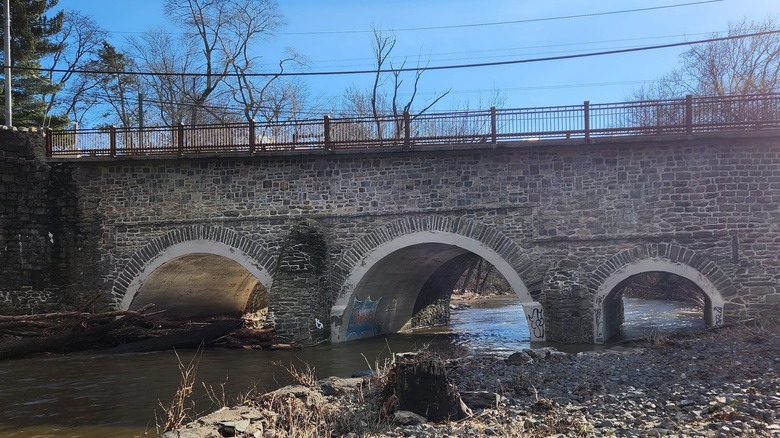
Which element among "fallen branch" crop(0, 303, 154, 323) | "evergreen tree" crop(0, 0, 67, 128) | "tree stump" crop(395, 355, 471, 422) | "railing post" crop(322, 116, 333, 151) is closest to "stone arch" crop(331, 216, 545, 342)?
"railing post" crop(322, 116, 333, 151)

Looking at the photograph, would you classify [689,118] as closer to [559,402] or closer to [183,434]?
[559,402]

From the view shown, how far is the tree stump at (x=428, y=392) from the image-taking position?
25.0 feet

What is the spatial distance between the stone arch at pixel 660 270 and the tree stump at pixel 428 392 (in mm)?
7329

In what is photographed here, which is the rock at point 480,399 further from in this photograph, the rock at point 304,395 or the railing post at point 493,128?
the railing post at point 493,128

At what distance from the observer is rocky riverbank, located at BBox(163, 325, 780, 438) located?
691 centimetres

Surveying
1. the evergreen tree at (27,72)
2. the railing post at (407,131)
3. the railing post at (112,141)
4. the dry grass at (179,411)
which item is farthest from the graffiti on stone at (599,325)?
the evergreen tree at (27,72)

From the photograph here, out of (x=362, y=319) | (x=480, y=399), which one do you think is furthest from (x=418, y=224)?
(x=480, y=399)

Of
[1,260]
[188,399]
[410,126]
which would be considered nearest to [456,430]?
[188,399]

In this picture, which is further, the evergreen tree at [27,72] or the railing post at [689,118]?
the evergreen tree at [27,72]

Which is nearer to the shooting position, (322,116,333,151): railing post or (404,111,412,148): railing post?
(404,111,412,148): railing post

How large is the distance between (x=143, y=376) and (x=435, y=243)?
6.90 m

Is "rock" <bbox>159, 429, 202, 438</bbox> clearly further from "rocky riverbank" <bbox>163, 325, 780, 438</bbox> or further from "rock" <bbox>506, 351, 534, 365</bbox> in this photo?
"rock" <bbox>506, 351, 534, 365</bbox>

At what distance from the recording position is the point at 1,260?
663 inches

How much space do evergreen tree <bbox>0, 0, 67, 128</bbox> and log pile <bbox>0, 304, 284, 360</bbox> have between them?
37.0 feet
